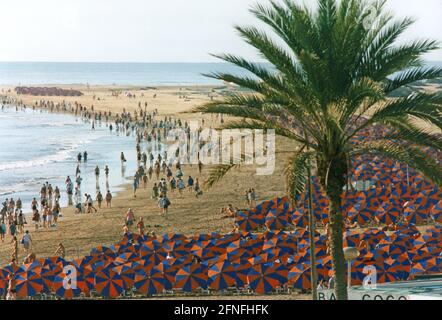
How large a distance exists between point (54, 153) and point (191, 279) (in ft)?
→ 158

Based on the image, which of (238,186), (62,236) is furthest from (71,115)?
(62,236)

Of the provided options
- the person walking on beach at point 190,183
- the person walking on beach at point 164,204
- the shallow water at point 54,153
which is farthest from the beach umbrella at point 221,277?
the shallow water at point 54,153

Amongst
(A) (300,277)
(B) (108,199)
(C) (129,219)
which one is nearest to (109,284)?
(A) (300,277)

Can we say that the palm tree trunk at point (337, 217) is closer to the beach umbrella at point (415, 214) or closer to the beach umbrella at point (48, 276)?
the beach umbrella at point (48, 276)

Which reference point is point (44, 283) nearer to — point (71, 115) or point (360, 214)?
point (360, 214)

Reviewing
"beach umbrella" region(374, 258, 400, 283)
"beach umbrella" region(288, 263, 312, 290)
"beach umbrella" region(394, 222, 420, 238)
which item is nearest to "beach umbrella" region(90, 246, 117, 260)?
"beach umbrella" region(288, 263, 312, 290)

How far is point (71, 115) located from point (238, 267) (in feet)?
286

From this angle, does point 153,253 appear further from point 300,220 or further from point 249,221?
point 300,220

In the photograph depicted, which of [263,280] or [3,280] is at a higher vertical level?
[263,280]

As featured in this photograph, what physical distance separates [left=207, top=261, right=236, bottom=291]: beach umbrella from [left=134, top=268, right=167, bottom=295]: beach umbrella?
1.33 metres

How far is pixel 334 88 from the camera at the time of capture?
41.2ft

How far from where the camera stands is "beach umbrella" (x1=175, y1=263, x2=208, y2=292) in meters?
20.4

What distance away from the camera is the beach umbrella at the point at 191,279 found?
20416mm

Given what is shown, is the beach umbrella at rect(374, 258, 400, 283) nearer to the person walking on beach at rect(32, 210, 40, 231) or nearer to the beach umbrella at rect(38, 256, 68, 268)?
the beach umbrella at rect(38, 256, 68, 268)
